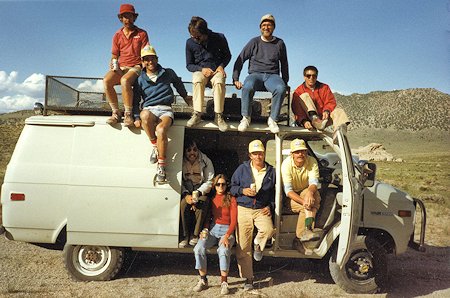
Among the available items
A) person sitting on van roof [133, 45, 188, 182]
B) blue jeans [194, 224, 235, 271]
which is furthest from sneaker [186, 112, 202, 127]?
blue jeans [194, 224, 235, 271]

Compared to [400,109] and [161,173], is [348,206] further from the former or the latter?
[400,109]

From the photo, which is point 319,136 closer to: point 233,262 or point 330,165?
point 330,165

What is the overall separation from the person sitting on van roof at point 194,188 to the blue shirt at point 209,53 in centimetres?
126

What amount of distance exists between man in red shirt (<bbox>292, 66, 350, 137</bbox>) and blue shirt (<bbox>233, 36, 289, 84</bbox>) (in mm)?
385

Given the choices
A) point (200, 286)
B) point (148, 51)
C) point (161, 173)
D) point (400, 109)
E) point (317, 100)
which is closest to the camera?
point (161, 173)

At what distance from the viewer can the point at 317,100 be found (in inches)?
238

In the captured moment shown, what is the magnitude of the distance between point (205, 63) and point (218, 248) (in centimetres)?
275

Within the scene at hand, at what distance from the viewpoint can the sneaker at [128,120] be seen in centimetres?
535

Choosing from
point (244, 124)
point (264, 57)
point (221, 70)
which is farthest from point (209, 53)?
point (244, 124)

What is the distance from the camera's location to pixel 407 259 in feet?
24.6

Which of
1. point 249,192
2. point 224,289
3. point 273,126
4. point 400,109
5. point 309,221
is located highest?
point 400,109

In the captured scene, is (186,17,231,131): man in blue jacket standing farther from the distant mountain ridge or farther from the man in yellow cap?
the distant mountain ridge

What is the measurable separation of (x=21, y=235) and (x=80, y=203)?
3.00ft

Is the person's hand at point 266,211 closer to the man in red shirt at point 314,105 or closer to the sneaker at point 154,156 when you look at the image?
the man in red shirt at point 314,105
